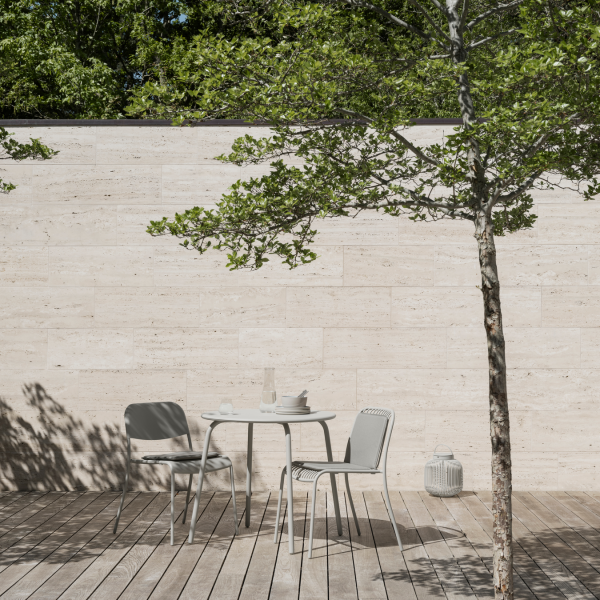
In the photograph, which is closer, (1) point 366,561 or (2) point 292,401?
(1) point 366,561

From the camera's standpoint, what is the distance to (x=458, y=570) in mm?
3531

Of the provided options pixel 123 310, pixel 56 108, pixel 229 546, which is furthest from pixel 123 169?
pixel 56 108

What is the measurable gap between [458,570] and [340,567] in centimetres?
55

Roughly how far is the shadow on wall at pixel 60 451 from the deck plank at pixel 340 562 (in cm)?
163

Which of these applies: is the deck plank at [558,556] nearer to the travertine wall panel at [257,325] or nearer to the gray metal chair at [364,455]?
the gray metal chair at [364,455]

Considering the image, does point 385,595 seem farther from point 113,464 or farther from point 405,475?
point 113,464

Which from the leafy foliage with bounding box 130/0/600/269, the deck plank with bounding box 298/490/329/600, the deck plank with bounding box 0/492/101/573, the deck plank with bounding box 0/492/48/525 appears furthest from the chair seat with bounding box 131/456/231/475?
the leafy foliage with bounding box 130/0/600/269

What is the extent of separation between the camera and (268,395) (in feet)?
14.6

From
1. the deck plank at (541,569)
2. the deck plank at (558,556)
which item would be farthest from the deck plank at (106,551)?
the deck plank at (558,556)

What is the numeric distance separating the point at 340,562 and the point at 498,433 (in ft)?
4.16

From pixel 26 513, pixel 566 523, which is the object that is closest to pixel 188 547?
pixel 26 513

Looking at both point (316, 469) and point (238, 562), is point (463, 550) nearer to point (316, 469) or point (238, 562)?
point (316, 469)

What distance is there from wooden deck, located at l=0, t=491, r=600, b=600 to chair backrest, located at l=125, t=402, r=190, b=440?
52cm

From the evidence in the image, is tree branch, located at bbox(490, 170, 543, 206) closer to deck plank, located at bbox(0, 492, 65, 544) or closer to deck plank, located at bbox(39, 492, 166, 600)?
deck plank, located at bbox(39, 492, 166, 600)
